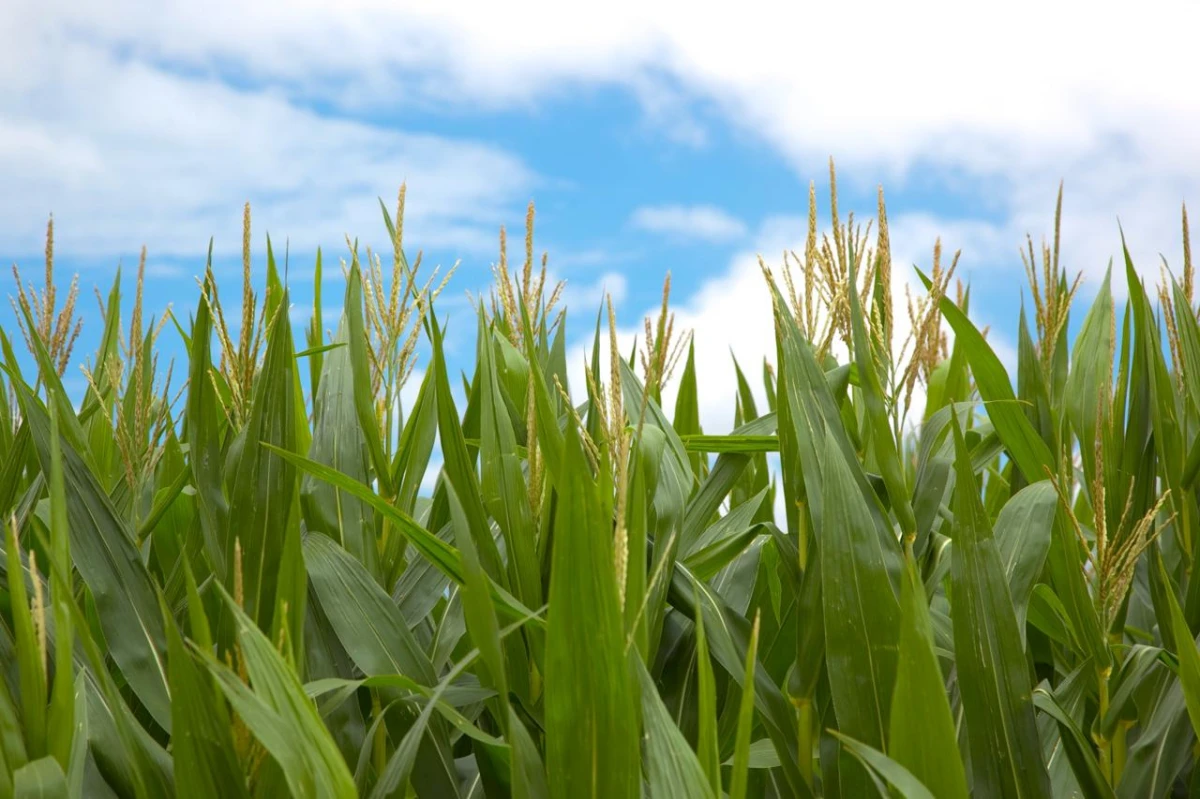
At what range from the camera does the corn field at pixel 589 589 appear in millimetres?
1127

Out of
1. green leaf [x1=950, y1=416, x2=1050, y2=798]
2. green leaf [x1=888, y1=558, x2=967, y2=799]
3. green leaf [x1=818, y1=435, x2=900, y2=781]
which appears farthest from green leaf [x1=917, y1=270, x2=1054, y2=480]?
green leaf [x1=888, y1=558, x2=967, y2=799]

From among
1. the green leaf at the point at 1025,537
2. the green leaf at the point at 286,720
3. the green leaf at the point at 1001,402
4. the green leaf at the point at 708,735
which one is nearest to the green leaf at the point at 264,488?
the green leaf at the point at 286,720

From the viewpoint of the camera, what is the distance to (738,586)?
1.86 m

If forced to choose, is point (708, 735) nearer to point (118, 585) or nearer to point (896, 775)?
point (896, 775)

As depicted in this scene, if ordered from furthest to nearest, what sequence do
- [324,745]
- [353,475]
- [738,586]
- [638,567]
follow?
1. [738,586]
2. [353,475]
3. [638,567]
4. [324,745]

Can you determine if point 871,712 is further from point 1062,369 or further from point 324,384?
point 1062,369

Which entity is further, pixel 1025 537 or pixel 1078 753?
pixel 1025 537

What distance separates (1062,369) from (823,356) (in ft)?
3.20

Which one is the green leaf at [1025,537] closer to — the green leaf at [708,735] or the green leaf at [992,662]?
the green leaf at [992,662]

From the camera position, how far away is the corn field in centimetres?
113

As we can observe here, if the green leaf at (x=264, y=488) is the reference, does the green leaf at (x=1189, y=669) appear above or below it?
below

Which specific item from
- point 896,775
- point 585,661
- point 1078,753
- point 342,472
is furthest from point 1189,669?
point 342,472

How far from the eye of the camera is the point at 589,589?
1088 mm

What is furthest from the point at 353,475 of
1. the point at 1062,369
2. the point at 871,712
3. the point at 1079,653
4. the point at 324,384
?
the point at 1062,369
